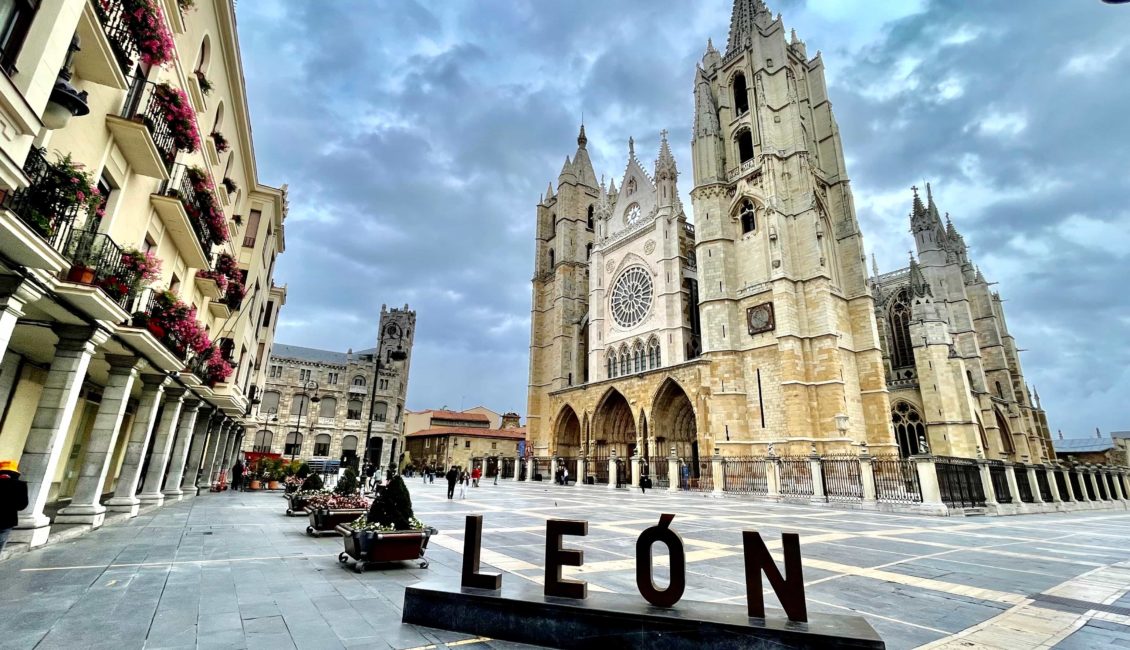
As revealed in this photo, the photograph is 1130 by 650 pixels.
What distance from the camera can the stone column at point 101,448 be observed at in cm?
909

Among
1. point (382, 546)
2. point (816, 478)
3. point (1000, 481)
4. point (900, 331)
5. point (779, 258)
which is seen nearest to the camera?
point (382, 546)

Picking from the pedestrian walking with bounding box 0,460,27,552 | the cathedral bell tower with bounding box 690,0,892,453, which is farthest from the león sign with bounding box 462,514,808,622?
the cathedral bell tower with bounding box 690,0,892,453

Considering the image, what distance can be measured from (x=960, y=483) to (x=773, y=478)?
22.3 feet

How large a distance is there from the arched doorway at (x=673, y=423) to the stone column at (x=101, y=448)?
28.0 m

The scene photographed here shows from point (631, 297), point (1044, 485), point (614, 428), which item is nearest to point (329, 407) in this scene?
point (614, 428)

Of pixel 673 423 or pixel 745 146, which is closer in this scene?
pixel 673 423

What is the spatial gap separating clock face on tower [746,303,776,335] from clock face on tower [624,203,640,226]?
14.7 m

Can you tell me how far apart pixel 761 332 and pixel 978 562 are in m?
22.9

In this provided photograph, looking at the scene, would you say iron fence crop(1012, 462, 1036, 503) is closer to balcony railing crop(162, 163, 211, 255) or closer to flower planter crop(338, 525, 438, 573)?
flower planter crop(338, 525, 438, 573)

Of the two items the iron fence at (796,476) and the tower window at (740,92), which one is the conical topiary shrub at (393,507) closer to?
the iron fence at (796,476)

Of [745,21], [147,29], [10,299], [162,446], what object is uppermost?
[745,21]

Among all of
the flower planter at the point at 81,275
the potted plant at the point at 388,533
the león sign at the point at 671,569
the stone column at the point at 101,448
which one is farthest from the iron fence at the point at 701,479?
the flower planter at the point at 81,275

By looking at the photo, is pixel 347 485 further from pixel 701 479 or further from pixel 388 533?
pixel 701 479

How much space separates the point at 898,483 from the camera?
20203 mm
